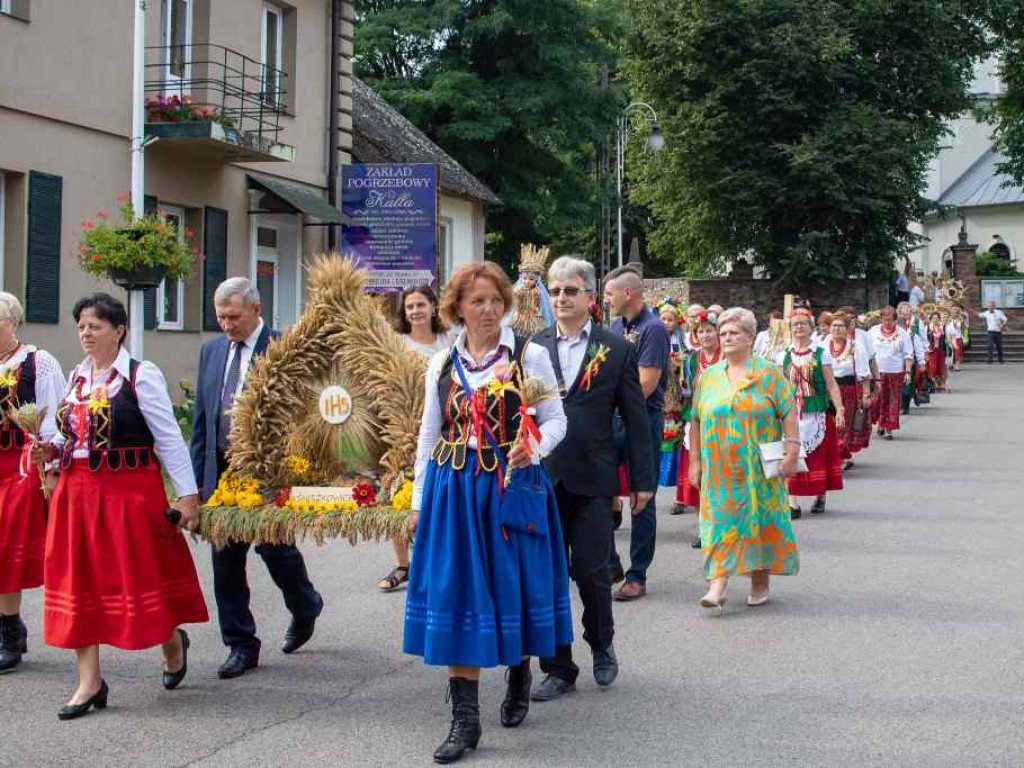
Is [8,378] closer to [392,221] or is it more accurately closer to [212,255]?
[212,255]

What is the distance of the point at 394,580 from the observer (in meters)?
9.02

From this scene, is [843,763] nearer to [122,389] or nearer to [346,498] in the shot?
[346,498]

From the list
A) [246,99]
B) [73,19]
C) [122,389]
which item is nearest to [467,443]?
[122,389]

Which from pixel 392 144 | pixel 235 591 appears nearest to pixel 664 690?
pixel 235 591

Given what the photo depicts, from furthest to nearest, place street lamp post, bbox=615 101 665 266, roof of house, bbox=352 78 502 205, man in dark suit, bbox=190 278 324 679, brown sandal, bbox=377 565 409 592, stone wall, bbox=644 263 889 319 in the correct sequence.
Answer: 1. stone wall, bbox=644 263 889 319
2. street lamp post, bbox=615 101 665 266
3. roof of house, bbox=352 78 502 205
4. brown sandal, bbox=377 565 409 592
5. man in dark suit, bbox=190 278 324 679

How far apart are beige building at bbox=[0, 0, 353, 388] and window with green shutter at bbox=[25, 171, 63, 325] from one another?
20 mm

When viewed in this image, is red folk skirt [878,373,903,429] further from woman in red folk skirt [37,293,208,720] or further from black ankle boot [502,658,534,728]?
woman in red folk skirt [37,293,208,720]

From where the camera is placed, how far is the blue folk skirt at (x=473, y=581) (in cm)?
534

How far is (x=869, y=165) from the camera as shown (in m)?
38.7

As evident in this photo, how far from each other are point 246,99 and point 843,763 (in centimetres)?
1661

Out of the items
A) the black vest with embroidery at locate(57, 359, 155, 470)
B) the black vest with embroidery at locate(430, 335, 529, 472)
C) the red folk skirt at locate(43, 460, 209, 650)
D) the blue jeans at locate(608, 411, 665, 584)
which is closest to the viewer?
the black vest with embroidery at locate(430, 335, 529, 472)

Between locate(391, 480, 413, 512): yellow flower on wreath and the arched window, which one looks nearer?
locate(391, 480, 413, 512): yellow flower on wreath

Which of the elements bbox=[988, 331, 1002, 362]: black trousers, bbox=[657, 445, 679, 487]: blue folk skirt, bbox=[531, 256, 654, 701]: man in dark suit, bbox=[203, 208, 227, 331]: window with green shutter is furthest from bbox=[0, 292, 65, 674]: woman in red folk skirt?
bbox=[988, 331, 1002, 362]: black trousers

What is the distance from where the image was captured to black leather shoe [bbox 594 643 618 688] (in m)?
6.43
